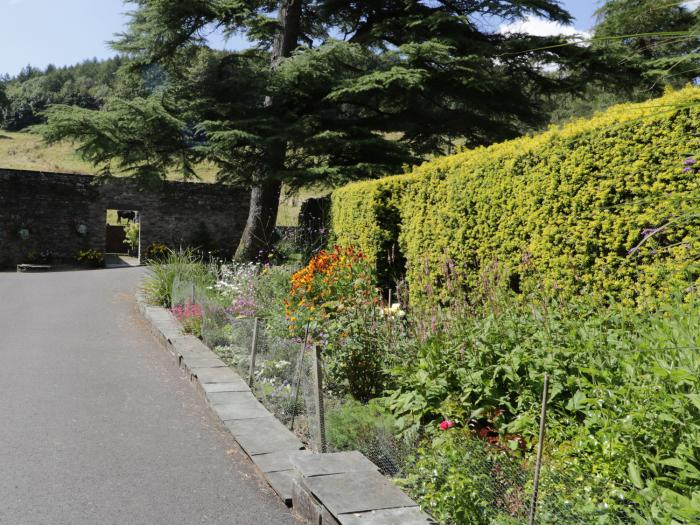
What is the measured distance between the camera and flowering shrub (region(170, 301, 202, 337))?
28.2 ft

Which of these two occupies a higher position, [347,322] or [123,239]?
[123,239]

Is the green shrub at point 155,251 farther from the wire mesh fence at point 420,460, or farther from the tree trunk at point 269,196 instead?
the wire mesh fence at point 420,460

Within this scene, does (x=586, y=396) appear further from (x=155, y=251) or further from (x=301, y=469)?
(x=155, y=251)

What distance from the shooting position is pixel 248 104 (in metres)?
14.0

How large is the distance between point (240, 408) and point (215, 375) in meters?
1.11

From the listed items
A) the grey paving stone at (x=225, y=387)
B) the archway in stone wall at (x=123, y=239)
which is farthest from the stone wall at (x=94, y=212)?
the grey paving stone at (x=225, y=387)

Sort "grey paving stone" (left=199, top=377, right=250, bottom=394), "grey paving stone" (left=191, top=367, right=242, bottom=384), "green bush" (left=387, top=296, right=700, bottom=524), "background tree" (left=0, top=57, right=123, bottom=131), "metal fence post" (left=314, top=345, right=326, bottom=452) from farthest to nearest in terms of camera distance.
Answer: "background tree" (left=0, top=57, right=123, bottom=131)
"grey paving stone" (left=191, top=367, right=242, bottom=384)
"grey paving stone" (left=199, top=377, right=250, bottom=394)
"metal fence post" (left=314, top=345, right=326, bottom=452)
"green bush" (left=387, top=296, right=700, bottom=524)

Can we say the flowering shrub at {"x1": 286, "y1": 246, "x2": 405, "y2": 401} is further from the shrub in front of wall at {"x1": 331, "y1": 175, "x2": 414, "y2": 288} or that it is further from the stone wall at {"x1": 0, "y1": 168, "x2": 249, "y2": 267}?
the stone wall at {"x1": 0, "y1": 168, "x2": 249, "y2": 267}

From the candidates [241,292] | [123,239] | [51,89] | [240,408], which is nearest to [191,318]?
[241,292]

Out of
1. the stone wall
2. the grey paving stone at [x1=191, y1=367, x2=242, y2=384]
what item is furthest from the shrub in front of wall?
the stone wall

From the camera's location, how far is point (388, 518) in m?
2.88

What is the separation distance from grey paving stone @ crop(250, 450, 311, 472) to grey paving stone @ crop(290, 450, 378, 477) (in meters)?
0.49

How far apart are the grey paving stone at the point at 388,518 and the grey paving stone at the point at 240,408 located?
240 centimetres

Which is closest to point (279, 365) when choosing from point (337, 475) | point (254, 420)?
point (254, 420)
